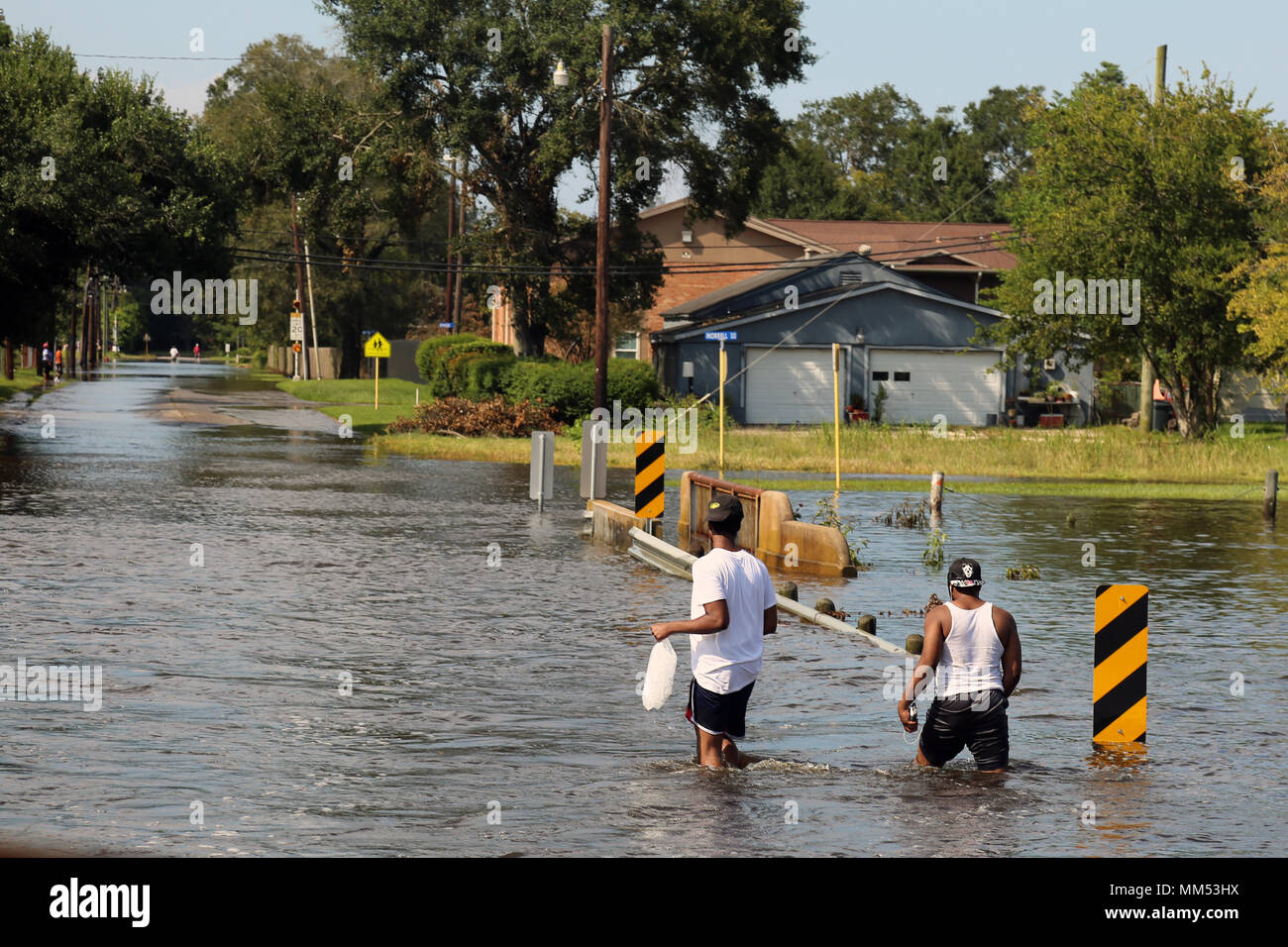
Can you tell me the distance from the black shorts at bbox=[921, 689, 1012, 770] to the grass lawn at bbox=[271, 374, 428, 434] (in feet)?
123

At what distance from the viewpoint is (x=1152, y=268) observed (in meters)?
41.0

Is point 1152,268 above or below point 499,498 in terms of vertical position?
above

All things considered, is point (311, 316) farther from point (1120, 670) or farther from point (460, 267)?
point (1120, 670)

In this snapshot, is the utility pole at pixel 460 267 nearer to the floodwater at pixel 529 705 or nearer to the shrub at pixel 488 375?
the shrub at pixel 488 375

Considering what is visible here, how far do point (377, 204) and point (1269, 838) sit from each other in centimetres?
5177

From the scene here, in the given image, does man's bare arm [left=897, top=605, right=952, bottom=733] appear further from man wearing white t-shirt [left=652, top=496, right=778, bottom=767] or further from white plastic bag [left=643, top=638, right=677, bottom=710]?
white plastic bag [left=643, top=638, right=677, bottom=710]

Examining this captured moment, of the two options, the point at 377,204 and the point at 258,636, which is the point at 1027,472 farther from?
the point at 377,204

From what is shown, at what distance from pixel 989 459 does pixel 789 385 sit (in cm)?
2025

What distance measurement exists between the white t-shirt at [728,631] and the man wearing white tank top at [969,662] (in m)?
0.85

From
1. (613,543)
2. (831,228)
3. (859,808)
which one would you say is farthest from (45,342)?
(859,808)

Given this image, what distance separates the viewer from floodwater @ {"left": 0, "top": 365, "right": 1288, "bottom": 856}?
746 centimetres

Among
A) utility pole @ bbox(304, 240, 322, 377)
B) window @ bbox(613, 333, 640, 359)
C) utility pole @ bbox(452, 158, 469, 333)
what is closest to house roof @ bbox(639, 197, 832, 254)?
window @ bbox(613, 333, 640, 359)
